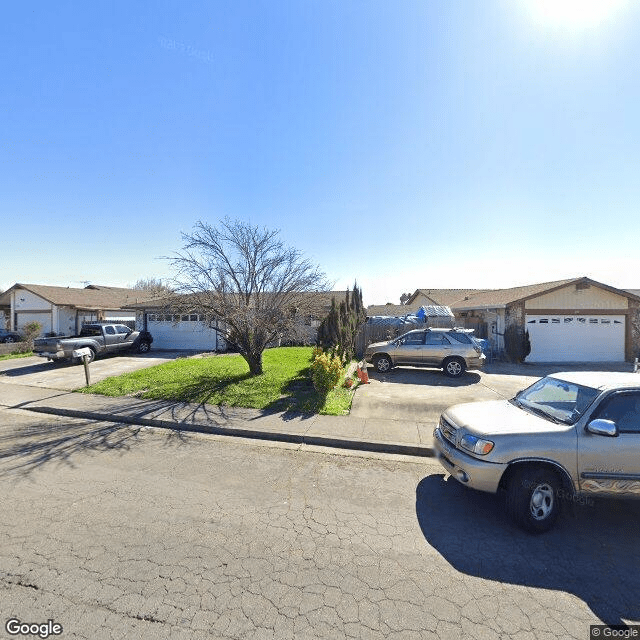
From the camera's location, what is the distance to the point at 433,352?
12.0 meters

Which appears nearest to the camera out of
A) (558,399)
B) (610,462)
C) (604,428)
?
(604,428)

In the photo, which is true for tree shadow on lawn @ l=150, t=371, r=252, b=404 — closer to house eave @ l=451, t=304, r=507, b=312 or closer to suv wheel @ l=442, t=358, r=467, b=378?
suv wheel @ l=442, t=358, r=467, b=378

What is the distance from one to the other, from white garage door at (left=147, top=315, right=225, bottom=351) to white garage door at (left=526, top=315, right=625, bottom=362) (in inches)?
639

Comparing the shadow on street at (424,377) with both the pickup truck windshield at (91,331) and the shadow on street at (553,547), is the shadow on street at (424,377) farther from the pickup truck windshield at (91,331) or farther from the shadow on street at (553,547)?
the pickup truck windshield at (91,331)

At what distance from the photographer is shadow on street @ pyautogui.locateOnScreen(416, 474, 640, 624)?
2752 mm

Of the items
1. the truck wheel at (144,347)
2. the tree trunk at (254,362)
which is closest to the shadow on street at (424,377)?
the tree trunk at (254,362)

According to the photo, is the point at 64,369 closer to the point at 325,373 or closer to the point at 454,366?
the point at 325,373

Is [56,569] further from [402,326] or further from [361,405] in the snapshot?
[402,326]

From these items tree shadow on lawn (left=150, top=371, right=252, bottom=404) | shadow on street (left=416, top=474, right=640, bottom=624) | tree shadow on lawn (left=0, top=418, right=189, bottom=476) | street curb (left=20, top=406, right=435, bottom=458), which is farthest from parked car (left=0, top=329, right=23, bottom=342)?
shadow on street (left=416, top=474, right=640, bottom=624)

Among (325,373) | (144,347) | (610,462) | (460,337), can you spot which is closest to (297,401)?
(325,373)

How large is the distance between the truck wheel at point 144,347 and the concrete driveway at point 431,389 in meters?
12.3

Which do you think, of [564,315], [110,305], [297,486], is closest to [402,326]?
[564,315]

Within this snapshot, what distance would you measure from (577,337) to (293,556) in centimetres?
1762

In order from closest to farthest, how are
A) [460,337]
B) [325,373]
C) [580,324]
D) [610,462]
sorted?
[610,462] → [325,373] → [460,337] → [580,324]
